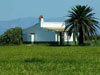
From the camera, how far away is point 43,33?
65.8m

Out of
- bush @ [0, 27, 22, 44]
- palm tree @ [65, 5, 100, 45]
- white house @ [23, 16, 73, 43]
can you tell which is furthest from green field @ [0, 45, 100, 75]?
bush @ [0, 27, 22, 44]

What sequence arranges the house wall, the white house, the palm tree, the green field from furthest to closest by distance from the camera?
the house wall
the white house
the palm tree
the green field

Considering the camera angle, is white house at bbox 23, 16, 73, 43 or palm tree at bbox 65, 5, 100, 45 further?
white house at bbox 23, 16, 73, 43

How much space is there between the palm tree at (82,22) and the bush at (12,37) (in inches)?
688

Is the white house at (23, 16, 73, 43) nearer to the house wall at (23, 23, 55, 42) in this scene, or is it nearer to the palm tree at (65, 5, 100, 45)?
the house wall at (23, 23, 55, 42)

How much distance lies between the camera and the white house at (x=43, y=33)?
207ft

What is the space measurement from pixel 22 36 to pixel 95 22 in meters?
22.0

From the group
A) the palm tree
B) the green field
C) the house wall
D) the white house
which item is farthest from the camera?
the house wall

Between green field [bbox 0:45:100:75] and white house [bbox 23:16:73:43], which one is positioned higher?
white house [bbox 23:16:73:43]

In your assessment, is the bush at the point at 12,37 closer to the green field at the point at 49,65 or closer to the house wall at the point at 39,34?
the house wall at the point at 39,34

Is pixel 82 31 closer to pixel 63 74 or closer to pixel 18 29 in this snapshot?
pixel 18 29

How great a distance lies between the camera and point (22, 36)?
67.4m

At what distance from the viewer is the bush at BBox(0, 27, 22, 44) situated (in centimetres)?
6406

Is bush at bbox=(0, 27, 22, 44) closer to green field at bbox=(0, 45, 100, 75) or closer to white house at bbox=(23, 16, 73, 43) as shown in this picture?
white house at bbox=(23, 16, 73, 43)
